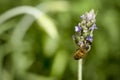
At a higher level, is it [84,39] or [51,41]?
[51,41]

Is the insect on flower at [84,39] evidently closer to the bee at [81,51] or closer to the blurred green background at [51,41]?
the bee at [81,51]

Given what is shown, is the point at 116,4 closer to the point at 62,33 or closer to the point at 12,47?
the point at 62,33

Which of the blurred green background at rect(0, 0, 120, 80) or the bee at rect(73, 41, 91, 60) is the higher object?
the blurred green background at rect(0, 0, 120, 80)

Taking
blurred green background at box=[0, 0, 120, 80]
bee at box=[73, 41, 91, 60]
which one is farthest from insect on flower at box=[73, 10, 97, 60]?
blurred green background at box=[0, 0, 120, 80]

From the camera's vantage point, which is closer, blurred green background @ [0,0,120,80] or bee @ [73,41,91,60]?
bee @ [73,41,91,60]

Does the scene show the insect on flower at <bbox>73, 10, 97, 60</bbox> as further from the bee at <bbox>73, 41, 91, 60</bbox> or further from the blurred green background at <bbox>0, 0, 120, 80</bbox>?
the blurred green background at <bbox>0, 0, 120, 80</bbox>

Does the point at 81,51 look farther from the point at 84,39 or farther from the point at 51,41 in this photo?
the point at 51,41

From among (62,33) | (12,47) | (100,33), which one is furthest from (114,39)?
(12,47)

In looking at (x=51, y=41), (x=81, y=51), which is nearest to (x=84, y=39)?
(x=81, y=51)
